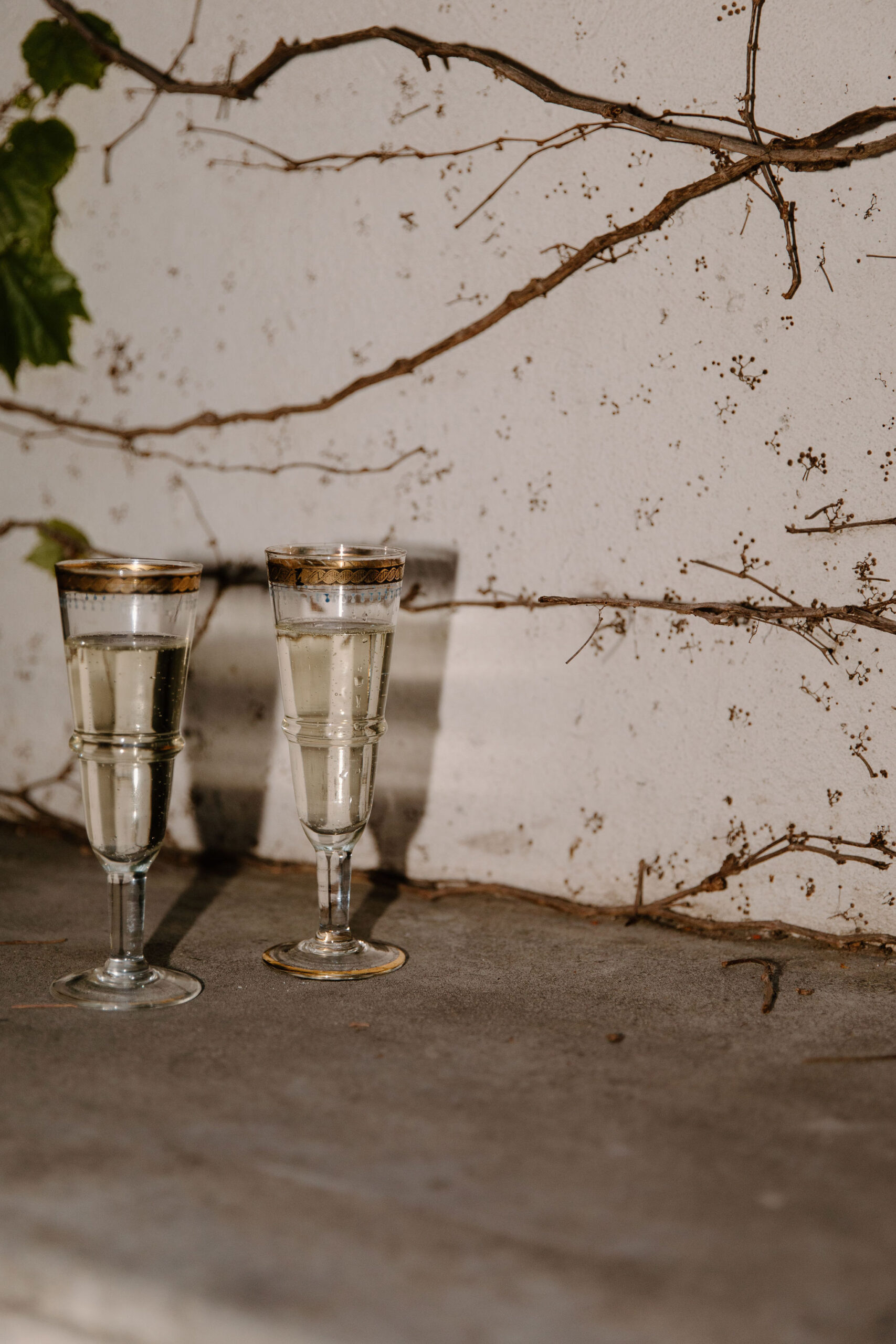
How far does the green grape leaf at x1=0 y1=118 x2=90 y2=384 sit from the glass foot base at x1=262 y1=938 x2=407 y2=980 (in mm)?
820

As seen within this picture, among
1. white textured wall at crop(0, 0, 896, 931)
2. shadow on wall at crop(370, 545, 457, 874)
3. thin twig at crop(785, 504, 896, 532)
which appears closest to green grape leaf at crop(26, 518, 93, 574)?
white textured wall at crop(0, 0, 896, 931)

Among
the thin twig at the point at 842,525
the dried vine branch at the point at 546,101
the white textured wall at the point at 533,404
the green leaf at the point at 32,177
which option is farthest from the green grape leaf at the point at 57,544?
the thin twig at the point at 842,525

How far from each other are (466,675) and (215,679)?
12.6 inches

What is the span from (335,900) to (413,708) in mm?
290

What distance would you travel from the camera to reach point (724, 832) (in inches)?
44.7

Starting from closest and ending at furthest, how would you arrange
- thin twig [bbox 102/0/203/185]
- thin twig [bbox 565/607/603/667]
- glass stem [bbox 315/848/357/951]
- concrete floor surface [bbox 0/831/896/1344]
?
concrete floor surface [bbox 0/831/896/1344]
glass stem [bbox 315/848/357/951]
thin twig [bbox 565/607/603/667]
thin twig [bbox 102/0/203/185]

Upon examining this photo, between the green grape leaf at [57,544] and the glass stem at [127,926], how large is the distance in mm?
614

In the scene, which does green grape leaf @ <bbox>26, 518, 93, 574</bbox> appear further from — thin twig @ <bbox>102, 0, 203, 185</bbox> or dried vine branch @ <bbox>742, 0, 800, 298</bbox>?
dried vine branch @ <bbox>742, 0, 800, 298</bbox>

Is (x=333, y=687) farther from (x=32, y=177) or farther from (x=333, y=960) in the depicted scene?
(x=32, y=177)

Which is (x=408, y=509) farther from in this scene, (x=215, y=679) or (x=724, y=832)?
(x=724, y=832)

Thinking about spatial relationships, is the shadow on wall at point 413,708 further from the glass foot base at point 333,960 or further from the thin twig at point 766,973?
the thin twig at point 766,973

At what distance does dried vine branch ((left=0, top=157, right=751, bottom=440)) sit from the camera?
1.10 m

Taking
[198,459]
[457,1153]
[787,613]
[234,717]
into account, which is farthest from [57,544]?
[457,1153]

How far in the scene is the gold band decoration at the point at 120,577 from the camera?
0.89 metres
